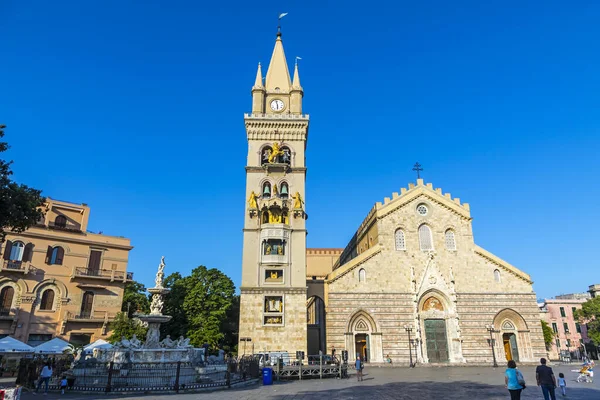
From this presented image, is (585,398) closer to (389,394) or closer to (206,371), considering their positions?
(389,394)

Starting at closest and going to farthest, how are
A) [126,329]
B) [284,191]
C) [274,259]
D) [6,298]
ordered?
[6,298]
[126,329]
[274,259]
[284,191]

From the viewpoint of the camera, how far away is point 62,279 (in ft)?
117

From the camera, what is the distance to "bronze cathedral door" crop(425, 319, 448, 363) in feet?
115

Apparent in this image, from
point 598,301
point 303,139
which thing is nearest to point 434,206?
point 303,139

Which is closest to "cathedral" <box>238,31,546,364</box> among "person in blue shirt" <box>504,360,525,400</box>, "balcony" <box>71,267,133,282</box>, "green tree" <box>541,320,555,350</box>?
"balcony" <box>71,267,133,282</box>

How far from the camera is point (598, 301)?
51344 millimetres

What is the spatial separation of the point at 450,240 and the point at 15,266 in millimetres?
39144

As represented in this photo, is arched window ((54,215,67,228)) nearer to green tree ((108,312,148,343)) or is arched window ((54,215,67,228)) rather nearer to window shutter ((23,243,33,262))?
window shutter ((23,243,33,262))

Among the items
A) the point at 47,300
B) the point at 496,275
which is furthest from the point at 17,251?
the point at 496,275

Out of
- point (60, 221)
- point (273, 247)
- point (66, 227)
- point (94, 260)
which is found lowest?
point (94, 260)

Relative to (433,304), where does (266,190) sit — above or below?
above

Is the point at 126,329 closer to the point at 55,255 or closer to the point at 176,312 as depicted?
the point at 176,312

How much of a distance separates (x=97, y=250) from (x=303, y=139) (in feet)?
73.5

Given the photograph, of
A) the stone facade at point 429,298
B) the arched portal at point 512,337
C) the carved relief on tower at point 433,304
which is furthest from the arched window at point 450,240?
the arched portal at point 512,337
